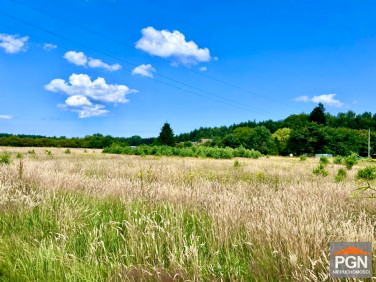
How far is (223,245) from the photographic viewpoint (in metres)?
2.87

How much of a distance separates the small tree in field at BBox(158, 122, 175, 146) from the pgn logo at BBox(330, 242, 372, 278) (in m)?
49.9

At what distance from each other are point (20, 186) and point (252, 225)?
5962 millimetres

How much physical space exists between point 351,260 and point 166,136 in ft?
165

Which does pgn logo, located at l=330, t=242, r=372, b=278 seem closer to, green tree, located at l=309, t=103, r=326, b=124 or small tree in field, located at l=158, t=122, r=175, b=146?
small tree in field, located at l=158, t=122, r=175, b=146

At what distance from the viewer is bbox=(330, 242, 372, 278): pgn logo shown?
79.3 inches

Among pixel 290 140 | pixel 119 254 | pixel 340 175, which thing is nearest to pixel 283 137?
pixel 290 140

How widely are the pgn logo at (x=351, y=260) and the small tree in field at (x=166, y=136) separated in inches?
1966

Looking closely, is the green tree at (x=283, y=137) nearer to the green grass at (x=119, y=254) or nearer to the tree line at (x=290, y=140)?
the tree line at (x=290, y=140)

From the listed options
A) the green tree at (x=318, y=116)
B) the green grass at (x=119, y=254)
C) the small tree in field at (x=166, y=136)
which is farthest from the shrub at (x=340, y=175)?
the green tree at (x=318, y=116)

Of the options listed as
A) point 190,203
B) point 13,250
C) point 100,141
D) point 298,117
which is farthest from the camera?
point 298,117

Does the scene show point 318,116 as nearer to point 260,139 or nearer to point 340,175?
point 260,139

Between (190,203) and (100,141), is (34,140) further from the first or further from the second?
(190,203)

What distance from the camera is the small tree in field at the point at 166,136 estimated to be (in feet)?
170

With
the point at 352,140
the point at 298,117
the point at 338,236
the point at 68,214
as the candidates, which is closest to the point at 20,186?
the point at 68,214
